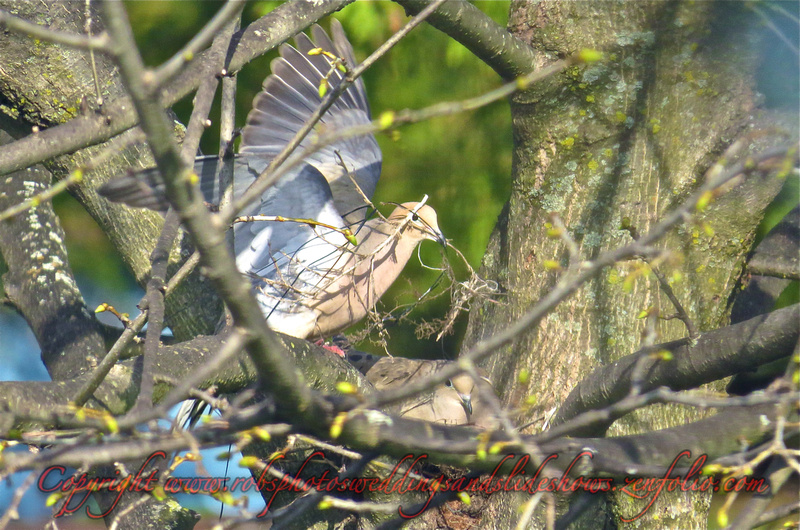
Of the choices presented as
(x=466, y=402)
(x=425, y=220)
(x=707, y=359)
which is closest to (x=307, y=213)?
(x=425, y=220)

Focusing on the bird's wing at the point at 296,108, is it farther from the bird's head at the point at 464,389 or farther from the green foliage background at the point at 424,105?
the bird's head at the point at 464,389

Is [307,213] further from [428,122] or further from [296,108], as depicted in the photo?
[428,122]

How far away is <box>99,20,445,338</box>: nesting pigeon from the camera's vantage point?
2672 millimetres

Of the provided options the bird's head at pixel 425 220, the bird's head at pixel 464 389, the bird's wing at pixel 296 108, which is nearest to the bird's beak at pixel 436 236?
the bird's head at pixel 425 220

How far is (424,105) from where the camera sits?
128 inches

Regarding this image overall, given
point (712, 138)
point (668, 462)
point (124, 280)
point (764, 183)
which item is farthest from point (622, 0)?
point (124, 280)

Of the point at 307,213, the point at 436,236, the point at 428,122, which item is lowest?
the point at 436,236

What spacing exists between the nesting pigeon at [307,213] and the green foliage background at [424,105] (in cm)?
38

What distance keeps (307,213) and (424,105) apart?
0.90m

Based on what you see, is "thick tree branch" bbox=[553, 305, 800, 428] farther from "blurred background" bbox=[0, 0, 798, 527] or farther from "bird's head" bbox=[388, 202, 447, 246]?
"blurred background" bbox=[0, 0, 798, 527]

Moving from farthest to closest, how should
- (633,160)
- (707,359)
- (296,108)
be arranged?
(296,108) → (633,160) → (707,359)

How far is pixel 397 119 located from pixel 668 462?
0.94 meters

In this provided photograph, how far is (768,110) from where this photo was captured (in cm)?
231

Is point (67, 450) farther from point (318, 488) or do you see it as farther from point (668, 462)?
point (318, 488)
